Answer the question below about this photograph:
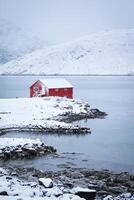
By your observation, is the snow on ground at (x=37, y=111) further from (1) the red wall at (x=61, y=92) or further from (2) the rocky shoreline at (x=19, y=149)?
(2) the rocky shoreline at (x=19, y=149)

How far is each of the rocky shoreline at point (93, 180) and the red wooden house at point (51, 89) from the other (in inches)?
1979

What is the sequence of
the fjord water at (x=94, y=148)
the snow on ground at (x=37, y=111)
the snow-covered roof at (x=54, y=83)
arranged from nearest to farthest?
the fjord water at (x=94, y=148) < the snow on ground at (x=37, y=111) < the snow-covered roof at (x=54, y=83)

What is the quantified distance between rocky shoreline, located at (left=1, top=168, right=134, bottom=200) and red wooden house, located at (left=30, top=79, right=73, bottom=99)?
165 feet

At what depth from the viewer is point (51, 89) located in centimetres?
7881

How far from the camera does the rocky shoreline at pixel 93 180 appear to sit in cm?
2209

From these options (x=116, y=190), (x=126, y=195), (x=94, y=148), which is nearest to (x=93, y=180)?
(x=116, y=190)

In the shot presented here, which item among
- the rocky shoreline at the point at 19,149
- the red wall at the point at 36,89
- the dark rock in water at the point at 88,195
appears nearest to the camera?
the dark rock in water at the point at 88,195

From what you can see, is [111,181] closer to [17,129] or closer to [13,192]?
[13,192]

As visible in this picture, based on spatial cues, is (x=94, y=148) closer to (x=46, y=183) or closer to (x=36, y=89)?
(x=46, y=183)

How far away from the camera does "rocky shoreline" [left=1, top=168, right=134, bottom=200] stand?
22.1 m

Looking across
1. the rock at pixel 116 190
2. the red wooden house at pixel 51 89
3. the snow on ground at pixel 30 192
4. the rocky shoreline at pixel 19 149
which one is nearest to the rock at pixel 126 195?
the rock at pixel 116 190

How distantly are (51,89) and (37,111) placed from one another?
18739 mm

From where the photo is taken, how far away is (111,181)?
2517 centimetres

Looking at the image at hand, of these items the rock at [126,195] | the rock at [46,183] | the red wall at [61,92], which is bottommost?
the rock at [126,195]
